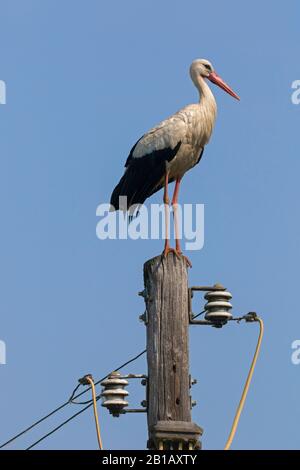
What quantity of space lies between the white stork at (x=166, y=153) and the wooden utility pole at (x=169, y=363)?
3.15 metres

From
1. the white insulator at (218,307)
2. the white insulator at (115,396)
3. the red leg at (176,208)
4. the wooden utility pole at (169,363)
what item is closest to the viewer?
the wooden utility pole at (169,363)

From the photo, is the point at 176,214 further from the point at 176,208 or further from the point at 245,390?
the point at 245,390

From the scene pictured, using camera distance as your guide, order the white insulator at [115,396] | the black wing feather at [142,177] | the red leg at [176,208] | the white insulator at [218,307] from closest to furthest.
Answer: the white insulator at [218,307] < the white insulator at [115,396] < the red leg at [176,208] < the black wing feather at [142,177]

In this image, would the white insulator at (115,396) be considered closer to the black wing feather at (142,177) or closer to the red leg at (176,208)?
the red leg at (176,208)

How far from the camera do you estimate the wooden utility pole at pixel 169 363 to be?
848cm

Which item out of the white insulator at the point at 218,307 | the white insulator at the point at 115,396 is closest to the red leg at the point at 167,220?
the white insulator at the point at 218,307

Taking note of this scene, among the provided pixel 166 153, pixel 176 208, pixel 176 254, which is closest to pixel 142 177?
pixel 166 153

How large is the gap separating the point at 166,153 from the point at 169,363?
4166mm

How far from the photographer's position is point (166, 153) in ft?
41.2

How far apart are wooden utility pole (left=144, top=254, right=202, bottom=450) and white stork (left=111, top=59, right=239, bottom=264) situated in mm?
3146

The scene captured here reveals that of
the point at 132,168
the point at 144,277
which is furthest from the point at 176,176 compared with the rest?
the point at 144,277
